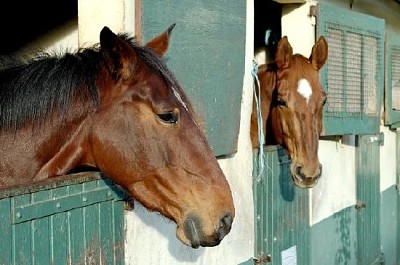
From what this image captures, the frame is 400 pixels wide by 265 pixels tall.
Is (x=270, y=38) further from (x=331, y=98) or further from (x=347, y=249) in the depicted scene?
(x=347, y=249)

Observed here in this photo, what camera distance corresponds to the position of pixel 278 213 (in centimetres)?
397

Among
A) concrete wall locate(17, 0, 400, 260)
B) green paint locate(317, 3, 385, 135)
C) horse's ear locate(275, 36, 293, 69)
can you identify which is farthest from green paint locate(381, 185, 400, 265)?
horse's ear locate(275, 36, 293, 69)

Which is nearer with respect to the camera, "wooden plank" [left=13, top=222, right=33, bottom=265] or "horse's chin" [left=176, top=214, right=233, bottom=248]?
"wooden plank" [left=13, top=222, right=33, bottom=265]

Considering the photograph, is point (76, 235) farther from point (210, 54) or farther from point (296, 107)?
point (296, 107)

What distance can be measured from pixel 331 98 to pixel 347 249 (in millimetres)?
1431

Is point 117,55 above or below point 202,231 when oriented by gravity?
above

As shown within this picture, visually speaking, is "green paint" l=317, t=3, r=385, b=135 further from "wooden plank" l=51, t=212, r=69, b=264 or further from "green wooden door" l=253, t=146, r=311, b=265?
"wooden plank" l=51, t=212, r=69, b=264

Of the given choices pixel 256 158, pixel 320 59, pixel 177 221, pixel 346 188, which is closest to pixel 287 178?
pixel 256 158

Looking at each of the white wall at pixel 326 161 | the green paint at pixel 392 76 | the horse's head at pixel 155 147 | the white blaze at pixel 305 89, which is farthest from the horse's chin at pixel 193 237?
the green paint at pixel 392 76

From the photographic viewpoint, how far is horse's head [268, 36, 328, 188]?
366 cm

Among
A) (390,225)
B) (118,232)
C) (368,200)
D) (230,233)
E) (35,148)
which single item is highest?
(35,148)

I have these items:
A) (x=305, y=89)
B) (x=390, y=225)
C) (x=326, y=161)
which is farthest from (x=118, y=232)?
(x=390, y=225)

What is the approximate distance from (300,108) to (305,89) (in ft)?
0.43

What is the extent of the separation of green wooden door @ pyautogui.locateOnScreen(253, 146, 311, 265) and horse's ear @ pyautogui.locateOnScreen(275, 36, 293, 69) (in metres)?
0.52
